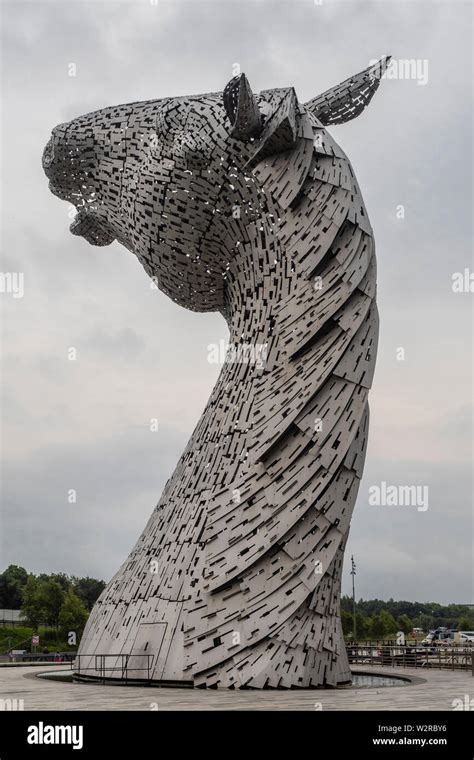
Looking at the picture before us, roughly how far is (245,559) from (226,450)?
190cm

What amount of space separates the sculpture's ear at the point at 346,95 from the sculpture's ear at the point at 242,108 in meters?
2.65

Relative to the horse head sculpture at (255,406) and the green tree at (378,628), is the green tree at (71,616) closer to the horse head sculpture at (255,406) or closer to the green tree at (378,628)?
the green tree at (378,628)

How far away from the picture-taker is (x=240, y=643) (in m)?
11.6

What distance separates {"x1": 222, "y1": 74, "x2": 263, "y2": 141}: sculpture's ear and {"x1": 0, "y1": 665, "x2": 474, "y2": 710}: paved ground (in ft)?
27.7

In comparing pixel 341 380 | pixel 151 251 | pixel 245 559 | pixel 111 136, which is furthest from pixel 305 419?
pixel 111 136

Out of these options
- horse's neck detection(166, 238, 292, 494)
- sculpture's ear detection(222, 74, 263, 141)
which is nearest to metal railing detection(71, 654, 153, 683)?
horse's neck detection(166, 238, 292, 494)

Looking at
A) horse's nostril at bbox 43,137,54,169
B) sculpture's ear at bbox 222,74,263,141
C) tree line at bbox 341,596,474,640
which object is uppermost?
horse's nostril at bbox 43,137,54,169

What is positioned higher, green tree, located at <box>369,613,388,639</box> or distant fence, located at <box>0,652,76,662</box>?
distant fence, located at <box>0,652,76,662</box>

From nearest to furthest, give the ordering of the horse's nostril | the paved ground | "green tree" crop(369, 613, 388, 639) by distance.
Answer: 1. the paved ground
2. the horse's nostril
3. "green tree" crop(369, 613, 388, 639)

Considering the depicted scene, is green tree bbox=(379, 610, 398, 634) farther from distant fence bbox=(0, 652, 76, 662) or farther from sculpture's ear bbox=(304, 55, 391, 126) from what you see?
sculpture's ear bbox=(304, 55, 391, 126)

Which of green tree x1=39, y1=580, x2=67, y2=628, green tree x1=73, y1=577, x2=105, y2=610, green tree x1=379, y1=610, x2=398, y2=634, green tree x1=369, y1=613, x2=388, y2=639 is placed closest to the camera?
green tree x1=39, y1=580, x2=67, y2=628

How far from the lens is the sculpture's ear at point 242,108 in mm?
12672

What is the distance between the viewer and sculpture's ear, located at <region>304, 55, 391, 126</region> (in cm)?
1536

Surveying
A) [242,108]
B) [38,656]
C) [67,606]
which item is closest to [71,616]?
[67,606]
